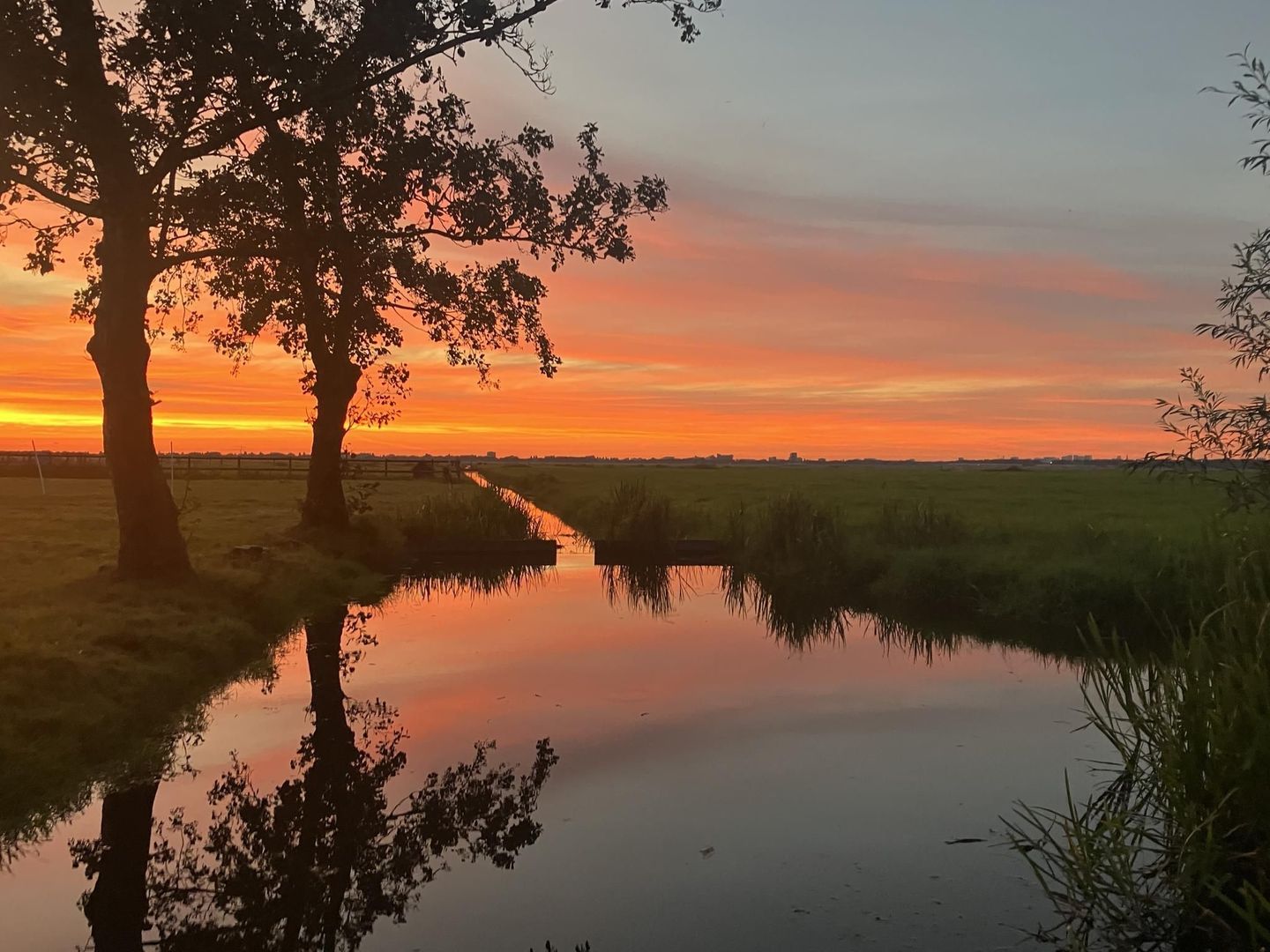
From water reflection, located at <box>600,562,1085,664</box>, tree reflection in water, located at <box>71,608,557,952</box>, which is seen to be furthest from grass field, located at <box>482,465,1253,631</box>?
tree reflection in water, located at <box>71,608,557,952</box>

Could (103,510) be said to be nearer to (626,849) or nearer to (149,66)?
(149,66)

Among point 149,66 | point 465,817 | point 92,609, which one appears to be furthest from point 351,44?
point 465,817

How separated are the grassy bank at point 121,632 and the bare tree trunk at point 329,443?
33.1 inches

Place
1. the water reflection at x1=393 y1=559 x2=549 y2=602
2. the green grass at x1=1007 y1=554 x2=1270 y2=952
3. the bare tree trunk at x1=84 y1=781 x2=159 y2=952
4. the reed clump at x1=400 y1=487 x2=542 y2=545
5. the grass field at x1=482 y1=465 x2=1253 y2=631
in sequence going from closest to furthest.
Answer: the green grass at x1=1007 y1=554 x2=1270 y2=952, the bare tree trunk at x1=84 y1=781 x2=159 y2=952, the grass field at x1=482 y1=465 x2=1253 y2=631, the water reflection at x1=393 y1=559 x2=549 y2=602, the reed clump at x1=400 y1=487 x2=542 y2=545

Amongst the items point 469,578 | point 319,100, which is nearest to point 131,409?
point 319,100

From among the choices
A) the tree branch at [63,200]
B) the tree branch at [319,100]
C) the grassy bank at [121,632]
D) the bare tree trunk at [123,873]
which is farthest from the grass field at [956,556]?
the tree branch at [63,200]

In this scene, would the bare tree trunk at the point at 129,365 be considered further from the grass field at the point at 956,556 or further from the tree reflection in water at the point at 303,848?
the grass field at the point at 956,556

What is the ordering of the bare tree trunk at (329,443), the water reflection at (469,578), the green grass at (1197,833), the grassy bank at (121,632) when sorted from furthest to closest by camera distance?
the bare tree trunk at (329,443), the water reflection at (469,578), the grassy bank at (121,632), the green grass at (1197,833)

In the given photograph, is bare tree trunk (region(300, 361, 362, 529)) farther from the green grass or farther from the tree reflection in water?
the green grass

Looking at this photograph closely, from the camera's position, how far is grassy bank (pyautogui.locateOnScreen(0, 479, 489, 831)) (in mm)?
8148

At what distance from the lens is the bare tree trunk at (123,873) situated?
5613 mm

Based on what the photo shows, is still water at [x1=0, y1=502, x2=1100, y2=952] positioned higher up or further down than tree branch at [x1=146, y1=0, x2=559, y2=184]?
further down

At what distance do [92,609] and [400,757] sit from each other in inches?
232

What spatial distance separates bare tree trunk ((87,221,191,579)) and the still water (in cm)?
305
